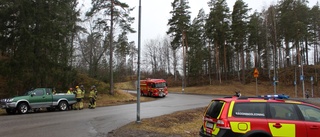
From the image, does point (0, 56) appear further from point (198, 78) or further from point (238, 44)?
point (198, 78)

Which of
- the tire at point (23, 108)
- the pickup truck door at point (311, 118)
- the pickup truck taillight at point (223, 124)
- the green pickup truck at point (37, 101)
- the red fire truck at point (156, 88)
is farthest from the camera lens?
the red fire truck at point (156, 88)

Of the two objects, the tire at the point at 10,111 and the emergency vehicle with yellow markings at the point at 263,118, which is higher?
the emergency vehicle with yellow markings at the point at 263,118

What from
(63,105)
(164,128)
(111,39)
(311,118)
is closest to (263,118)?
(311,118)

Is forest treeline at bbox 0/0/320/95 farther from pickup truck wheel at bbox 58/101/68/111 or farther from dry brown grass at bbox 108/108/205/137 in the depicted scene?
dry brown grass at bbox 108/108/205/137

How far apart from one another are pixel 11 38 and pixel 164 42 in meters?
67.2

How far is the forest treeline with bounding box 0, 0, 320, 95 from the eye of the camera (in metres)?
23.5

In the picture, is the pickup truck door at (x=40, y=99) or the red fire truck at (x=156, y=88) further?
the red fire truck at (x=156, y=88)

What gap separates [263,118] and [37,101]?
1731 centimetres

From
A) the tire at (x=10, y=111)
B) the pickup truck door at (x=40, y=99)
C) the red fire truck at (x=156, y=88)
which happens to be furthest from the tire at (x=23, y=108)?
the red fire truck at (x=156, y=88)

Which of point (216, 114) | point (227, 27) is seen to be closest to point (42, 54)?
point (216, 114)

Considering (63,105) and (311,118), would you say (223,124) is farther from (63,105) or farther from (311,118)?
(63,105)

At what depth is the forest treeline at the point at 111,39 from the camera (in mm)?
23516

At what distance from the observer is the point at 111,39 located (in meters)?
33.2

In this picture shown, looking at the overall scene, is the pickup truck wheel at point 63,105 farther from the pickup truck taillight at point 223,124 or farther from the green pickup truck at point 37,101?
the pickup truck taillight at point 223,124
